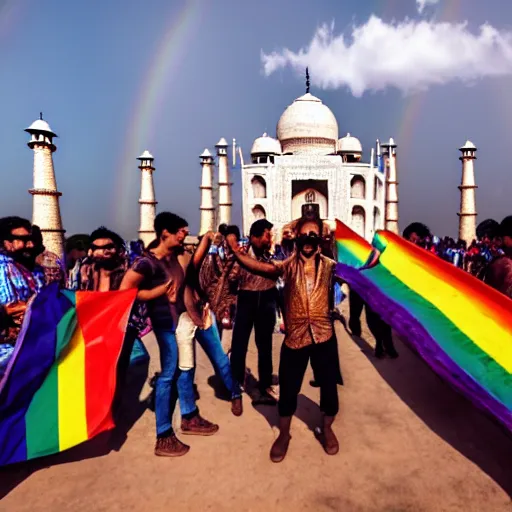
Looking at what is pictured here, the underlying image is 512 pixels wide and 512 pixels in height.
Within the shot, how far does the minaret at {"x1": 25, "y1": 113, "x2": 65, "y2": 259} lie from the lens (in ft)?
44.8

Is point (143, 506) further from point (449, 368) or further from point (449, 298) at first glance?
point (449, 298)

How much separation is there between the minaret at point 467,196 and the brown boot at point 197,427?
25663 millimetres

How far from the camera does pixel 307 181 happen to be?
92.3ft

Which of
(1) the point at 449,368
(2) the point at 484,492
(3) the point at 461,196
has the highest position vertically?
(3) the point at 461,196

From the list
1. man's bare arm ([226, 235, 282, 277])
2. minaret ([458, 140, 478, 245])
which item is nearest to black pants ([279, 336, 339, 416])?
man's bare arm ([226, 235, 282, 277])

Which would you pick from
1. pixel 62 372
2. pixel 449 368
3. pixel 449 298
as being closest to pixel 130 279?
pixel 62 372

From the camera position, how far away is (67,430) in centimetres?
297

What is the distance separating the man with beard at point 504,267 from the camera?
3854mm

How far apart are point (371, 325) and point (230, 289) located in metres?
2.22

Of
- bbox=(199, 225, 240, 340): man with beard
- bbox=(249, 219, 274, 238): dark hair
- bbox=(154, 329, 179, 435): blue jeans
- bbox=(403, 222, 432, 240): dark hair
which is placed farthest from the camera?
bbox=(403, 222, 432, 240): dark hair

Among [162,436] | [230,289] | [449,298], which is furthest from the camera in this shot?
[230,289]

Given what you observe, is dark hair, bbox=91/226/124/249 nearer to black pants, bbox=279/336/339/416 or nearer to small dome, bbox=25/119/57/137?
black pants, bbox=279/336/339/416

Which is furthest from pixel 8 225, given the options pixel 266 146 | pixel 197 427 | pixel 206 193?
pixel 266 146

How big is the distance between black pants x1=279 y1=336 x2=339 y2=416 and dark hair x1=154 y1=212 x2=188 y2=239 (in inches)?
53.9
